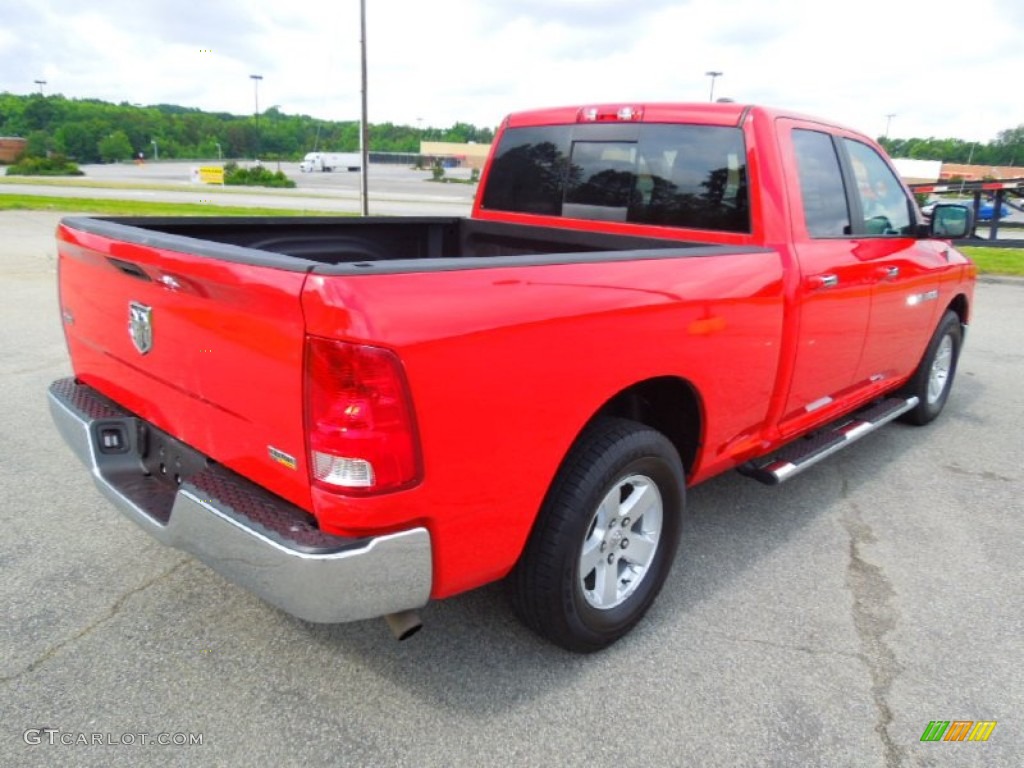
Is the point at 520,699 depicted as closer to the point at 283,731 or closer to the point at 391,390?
the point at 283,731

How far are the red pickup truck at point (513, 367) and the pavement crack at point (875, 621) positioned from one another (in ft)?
1.54

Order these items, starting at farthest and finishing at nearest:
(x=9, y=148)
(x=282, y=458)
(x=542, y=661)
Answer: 1. (x=9, y=148)
2. (x=542, y=661)
3. (x=282, y=458)

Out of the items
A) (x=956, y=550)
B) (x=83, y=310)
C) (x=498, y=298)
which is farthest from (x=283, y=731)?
(x=956, y=550)

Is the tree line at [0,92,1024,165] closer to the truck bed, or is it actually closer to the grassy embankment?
the grassy embankment

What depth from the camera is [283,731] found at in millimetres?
2270

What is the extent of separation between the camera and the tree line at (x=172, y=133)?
8894 centimetres

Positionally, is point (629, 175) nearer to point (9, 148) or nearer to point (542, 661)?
point (542, 661)

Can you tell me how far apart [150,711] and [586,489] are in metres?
1.51

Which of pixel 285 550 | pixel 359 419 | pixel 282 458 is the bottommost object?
pixel 285 550

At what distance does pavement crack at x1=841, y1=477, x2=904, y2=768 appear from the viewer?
2.42 meters

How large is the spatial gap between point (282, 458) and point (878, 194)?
3.68 meters

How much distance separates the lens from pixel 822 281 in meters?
3.40

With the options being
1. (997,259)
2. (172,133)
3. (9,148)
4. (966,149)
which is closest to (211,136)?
(172,133)

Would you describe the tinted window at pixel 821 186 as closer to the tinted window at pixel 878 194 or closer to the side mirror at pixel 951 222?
the tinted window at pixel 878 194
